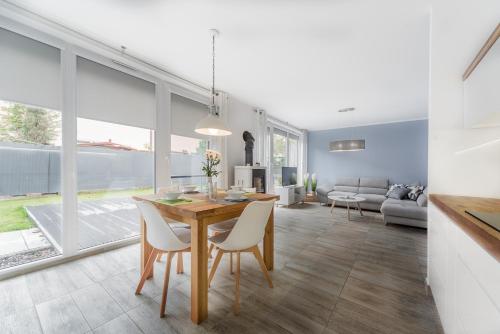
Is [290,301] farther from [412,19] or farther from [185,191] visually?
[412,19]

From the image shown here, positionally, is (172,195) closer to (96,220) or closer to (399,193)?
(96,220)

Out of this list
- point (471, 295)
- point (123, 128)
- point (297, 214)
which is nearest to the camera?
point (471, 295)

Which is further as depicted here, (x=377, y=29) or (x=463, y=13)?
(x=377, y=29)

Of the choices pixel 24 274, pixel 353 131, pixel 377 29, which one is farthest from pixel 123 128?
pixel 353 131

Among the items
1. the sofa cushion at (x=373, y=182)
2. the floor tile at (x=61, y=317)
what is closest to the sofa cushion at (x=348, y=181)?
the sofa cushion at (x=373, y=182)

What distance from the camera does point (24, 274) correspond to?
2.01 m

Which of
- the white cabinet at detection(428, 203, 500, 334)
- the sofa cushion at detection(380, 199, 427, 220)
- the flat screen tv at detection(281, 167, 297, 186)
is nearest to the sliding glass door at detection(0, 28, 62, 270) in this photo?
the white cabinet at detection(428, 203, 500, 334)

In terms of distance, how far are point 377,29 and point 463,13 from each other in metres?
0.67

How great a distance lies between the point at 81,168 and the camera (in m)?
2.46

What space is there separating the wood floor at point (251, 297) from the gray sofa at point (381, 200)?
49.6 inches

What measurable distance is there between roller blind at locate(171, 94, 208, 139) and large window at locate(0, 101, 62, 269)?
1.50 m

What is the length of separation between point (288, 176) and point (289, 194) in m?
0.62

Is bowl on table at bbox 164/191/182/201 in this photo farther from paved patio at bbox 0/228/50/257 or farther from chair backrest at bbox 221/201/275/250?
paved patio at bbox 0/228/50/257

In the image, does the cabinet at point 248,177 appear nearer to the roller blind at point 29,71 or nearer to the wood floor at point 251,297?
the wood floor at point 251,297
